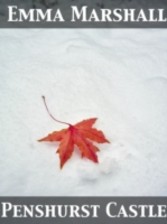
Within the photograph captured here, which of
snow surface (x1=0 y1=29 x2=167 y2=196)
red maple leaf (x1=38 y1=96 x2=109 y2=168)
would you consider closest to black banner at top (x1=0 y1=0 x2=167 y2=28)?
snow surface (x1=0 y1=29 x2=167 y2=196)

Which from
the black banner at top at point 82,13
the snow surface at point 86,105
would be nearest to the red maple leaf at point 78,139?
the snow surface at point 86,105

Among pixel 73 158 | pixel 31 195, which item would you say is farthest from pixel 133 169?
pixel 31 195

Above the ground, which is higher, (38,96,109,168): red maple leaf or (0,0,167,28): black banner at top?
(0,0,167,28): black banner at top

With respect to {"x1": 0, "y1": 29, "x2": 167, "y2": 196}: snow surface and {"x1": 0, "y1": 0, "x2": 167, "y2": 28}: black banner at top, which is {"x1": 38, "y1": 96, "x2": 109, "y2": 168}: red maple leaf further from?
{"x1": 0, "y1": 0, "x2": 167, "y2": 28}: black banner at top

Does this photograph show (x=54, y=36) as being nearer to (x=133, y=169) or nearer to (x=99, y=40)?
(x=99, y=40)


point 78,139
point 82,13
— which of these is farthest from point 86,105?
point 82,13

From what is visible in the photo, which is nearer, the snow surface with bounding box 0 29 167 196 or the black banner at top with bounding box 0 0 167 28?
the snow surface with bounding box 0 29 167 196
